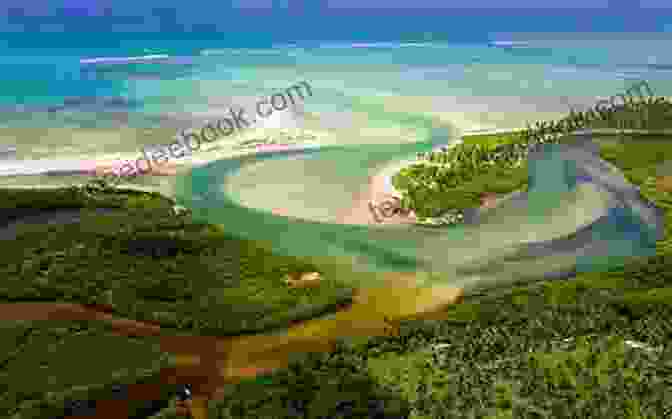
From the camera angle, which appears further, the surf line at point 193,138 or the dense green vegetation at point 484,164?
the surf line at point 193,138

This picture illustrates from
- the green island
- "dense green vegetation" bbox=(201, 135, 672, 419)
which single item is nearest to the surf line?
the green island

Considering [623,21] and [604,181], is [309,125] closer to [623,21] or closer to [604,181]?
[604,181]

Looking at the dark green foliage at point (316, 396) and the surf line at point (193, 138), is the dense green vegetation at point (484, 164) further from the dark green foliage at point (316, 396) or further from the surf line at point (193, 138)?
the dark green foliage at point (316, 396)

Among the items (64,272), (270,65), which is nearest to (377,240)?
(64,272)

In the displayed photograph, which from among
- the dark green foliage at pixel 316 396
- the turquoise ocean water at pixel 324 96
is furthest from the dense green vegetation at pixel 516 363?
the turquoise ocean water at pixel 324 96

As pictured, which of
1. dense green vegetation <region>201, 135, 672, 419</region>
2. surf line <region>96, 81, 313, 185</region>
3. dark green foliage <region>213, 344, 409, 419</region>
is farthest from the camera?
surf line <region>96, 81, 313, 185</region>

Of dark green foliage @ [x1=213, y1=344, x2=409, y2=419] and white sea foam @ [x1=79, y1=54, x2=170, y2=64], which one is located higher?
white sea foam @ [x1=79, y1=54, x2=170, y2=64]

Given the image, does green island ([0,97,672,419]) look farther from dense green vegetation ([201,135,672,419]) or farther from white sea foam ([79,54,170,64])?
white sea foam ([79,54,170,64])

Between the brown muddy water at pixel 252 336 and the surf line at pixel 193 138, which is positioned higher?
the surf line at pixel 193 138

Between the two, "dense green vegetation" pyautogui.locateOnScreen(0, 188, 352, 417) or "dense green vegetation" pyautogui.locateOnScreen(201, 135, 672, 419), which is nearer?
"dense green vegetation" pyautogui.locateOnScreen(201, 135, 672, 419)
